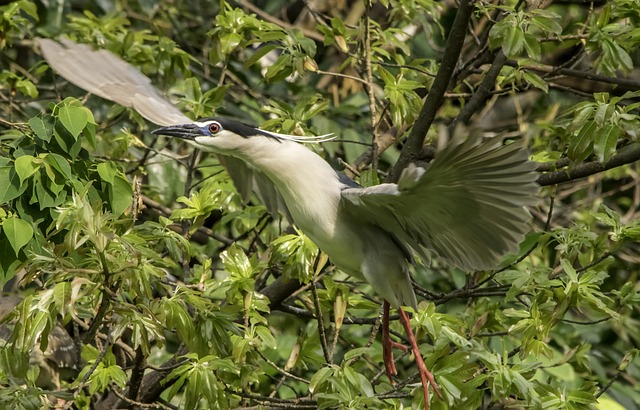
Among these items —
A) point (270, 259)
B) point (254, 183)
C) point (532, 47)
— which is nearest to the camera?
point (532, 47)

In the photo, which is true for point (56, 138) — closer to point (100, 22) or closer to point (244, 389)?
point (244, 389)

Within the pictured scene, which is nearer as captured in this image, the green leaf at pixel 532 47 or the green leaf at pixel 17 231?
the green leaf at pixel 17 231

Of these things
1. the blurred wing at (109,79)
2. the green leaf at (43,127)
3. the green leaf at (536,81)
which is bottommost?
the blurred wing at (109,79)

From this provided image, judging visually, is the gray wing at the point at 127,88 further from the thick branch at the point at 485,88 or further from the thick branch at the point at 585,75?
the thick branch at the point at 585,75

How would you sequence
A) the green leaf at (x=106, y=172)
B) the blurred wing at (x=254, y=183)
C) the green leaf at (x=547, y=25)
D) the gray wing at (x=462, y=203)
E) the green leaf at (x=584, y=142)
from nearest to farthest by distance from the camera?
the gray wing at (x=462, y=203), the green leaf at (x=106, y=172), the green leaf at (x=584, y=142), the green leaf at (x=547, y=25), the blurred wing at (x=254, y=183)

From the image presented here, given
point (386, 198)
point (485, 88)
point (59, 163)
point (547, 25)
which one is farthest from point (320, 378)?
point (547, 25)

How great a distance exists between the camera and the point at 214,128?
250 centimetres

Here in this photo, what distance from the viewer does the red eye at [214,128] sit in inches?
98.0

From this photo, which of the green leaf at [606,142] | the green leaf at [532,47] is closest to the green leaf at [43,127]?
the green leaf at [532,47]

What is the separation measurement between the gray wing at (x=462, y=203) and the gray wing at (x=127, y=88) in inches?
18.1

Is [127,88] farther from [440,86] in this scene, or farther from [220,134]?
[440,86]

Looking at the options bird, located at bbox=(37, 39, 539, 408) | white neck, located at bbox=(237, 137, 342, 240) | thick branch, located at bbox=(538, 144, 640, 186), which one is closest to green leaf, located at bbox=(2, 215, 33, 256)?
bird, located at bbox=(37, 39, 539, 408)

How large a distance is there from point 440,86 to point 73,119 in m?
0.95

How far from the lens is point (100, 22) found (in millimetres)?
3691
